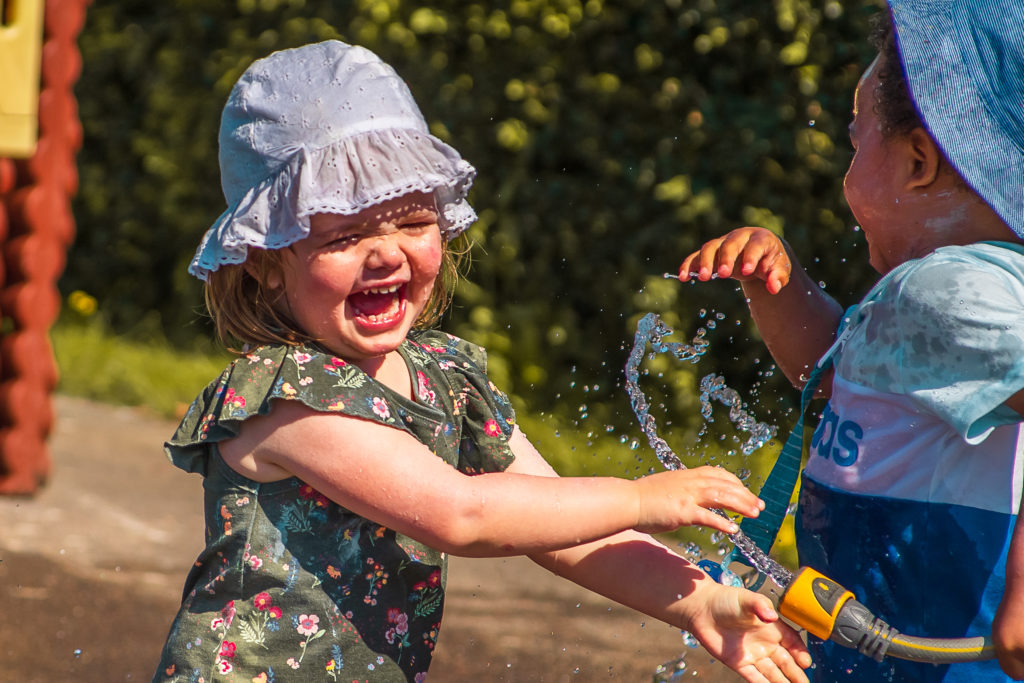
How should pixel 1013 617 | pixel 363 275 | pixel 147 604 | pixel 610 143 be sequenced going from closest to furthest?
1. pixel 1013 617
2. pixel 363 275
3. pixel 147 604
4. pixel 610 143

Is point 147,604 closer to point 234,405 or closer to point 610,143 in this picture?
point 234,405

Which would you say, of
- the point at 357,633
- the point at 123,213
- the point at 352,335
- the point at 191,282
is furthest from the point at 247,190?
the point at 123,213

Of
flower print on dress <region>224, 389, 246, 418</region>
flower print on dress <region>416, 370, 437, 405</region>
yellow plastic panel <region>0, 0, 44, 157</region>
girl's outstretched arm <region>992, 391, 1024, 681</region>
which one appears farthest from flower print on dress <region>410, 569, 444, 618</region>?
yellow plastic panel <region>0, 0, 44, 157</region>

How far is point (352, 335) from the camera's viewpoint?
6.21 feet

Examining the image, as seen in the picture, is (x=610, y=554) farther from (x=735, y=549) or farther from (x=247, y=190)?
(x=247, y=190)

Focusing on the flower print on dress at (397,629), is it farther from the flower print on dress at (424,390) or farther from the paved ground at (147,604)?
the paved ground at (147,604)

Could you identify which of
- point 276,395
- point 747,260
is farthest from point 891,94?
point 276,395

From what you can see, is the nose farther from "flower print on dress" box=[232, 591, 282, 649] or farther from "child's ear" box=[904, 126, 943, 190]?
"child's ear" box=[904, 126, 943, 190]

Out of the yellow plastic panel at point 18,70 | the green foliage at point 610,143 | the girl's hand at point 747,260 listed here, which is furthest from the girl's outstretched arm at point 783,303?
the yellow plastic panel at point 18,70

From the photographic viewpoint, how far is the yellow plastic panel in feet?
14.4

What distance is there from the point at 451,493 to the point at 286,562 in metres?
0.29

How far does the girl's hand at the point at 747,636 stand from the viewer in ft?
6.24

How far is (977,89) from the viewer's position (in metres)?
1.77

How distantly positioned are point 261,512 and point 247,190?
0.50 meters
